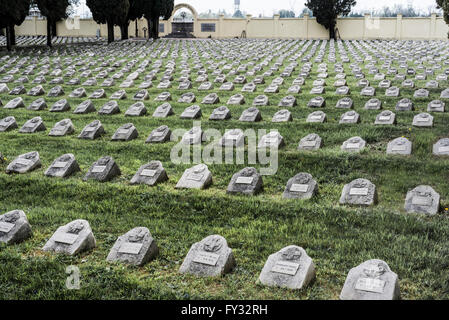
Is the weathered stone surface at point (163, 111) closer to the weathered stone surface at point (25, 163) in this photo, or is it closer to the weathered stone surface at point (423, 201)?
the weathered stone surface at point (25, 163)

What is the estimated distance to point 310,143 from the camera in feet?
24.4

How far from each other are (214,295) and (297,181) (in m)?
2.47

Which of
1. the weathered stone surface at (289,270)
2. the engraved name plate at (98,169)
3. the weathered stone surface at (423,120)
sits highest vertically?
the weathered stone surface at (423,120)

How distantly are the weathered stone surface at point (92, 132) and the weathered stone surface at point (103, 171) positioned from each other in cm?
184

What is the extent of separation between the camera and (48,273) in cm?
425

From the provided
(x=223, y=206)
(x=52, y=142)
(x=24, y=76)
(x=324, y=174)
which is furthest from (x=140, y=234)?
(x=24, y=76)

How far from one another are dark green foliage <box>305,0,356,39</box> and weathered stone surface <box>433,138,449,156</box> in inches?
1130

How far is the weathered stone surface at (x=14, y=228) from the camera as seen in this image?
4.89m

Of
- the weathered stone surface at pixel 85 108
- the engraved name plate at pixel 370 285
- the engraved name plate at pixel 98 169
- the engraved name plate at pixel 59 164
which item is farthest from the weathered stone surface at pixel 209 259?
the weathered stone surface at pixel 85 108

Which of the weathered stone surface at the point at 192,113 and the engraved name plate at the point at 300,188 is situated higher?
the weathered stone surface at the point at 192,113

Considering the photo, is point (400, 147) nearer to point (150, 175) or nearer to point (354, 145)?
point (354, 145)

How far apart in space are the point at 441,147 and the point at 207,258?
4.40 metres

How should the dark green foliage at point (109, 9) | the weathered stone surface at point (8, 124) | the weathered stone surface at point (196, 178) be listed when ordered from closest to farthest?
the weathered stone surface at point (196, 178) → the weathered stone surface at point (8, 124) → the dark green foliage at point (109, 9)
